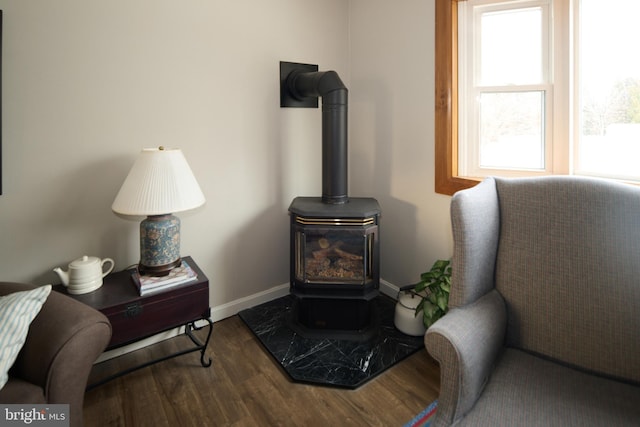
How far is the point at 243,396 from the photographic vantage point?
1.93 metres

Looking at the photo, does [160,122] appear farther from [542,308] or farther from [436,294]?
[542,308]

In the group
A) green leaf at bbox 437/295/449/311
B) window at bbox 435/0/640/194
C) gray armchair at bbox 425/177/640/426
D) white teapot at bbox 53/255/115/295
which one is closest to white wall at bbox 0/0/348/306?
white teapot at bbox 53/255/115/295

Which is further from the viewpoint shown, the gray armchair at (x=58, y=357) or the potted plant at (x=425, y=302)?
the potted plant at (x=425, y=302)

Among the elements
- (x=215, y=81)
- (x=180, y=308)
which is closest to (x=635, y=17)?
(x=215, y=81)

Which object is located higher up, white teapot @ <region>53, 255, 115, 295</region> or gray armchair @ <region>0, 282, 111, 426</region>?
white teapot @ <region>53, 255, 115, 295</region>

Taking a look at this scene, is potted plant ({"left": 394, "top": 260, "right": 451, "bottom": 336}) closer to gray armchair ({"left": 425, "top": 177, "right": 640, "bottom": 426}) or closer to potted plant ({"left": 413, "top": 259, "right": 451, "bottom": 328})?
potted plant ({"left": 413, "top": 259, "right": 451, "bottom": 328})

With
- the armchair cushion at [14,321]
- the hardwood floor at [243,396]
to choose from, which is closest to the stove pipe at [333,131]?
the hardwood floor at [243,396]

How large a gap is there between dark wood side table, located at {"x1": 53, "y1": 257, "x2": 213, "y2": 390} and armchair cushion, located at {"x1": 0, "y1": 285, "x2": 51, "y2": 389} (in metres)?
0.35

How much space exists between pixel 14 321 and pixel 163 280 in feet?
2.26

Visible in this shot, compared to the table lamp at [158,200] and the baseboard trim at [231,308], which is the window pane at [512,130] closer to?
the baseboard trim at [231,308]

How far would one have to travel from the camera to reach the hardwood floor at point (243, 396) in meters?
1.78

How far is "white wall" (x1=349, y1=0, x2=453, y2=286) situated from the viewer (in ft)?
8.31

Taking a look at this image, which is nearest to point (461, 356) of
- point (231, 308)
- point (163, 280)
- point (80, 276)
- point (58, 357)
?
point (58, 357)

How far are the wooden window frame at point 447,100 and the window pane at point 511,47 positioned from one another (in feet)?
0.60
